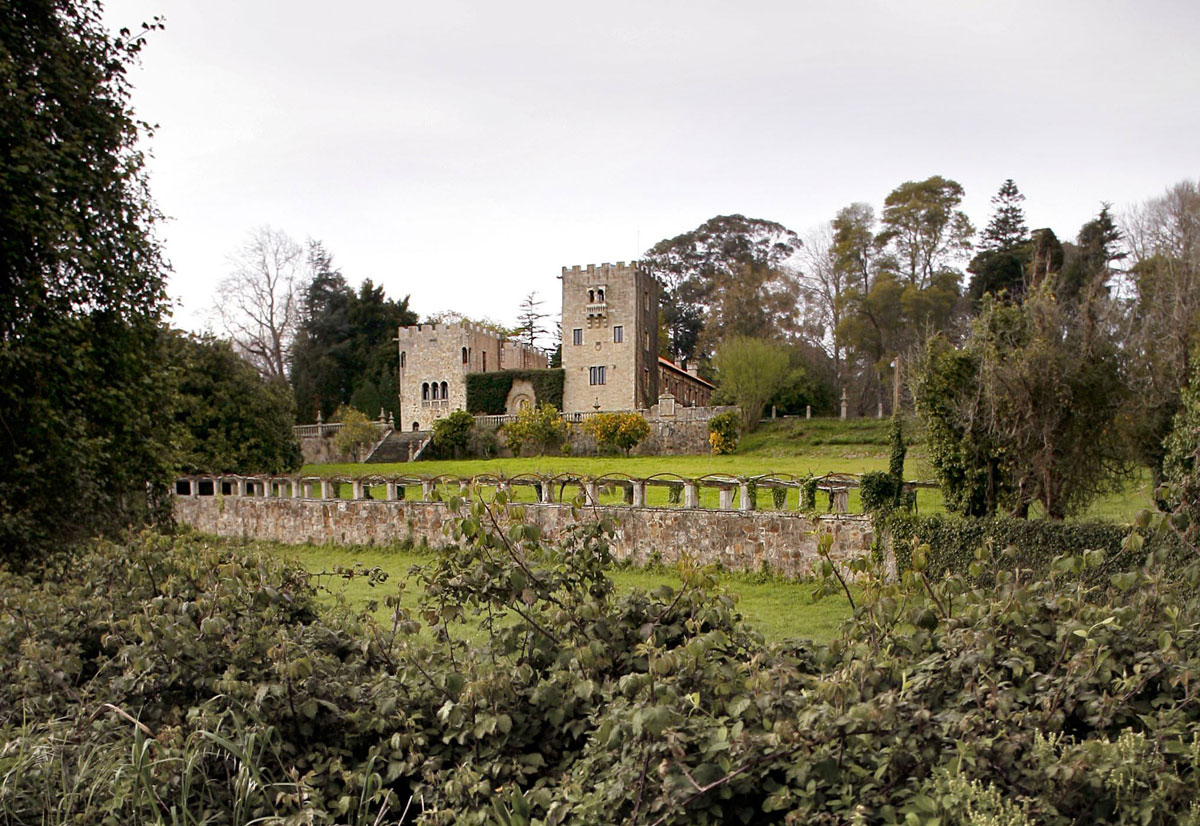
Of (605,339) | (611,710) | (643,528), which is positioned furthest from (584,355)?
(611,710)

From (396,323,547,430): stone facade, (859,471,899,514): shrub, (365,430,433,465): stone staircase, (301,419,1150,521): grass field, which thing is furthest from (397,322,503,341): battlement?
(859,471,899,514): shrub

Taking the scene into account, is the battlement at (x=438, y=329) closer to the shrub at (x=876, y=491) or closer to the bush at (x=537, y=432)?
the bush at (x=537, y=432)

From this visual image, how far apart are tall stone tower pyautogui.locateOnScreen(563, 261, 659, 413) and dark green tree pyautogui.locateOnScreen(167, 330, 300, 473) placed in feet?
54.8

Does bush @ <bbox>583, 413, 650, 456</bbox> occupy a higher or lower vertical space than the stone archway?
lower

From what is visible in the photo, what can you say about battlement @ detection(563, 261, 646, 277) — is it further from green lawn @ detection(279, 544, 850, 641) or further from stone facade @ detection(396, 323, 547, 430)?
green lawn @ detection(279, 544, 850, 641)

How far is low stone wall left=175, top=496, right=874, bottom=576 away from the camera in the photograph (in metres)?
11.3

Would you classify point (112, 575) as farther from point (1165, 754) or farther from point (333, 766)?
point (1165, 754)

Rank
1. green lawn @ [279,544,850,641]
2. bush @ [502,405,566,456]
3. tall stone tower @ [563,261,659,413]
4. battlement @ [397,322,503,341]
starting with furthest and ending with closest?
battlement @ [397,322,503,341], tall stone tower @ [563,261,659,413], bush @ [502,405,566,456], green lawn @ [279,544,850,641]

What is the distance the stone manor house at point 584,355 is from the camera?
Answer: 137 ft

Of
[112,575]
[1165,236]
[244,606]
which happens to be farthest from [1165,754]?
[1165,236]

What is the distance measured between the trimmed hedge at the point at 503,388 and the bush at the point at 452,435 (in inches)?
179

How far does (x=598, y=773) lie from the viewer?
2951mm

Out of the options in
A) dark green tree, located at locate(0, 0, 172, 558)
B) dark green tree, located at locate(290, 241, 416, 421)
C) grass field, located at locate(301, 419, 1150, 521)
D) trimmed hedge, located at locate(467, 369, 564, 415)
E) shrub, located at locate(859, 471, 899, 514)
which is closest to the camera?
dark green tree, located at locate(0, 0, 172, 558)

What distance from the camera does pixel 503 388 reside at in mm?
42344
